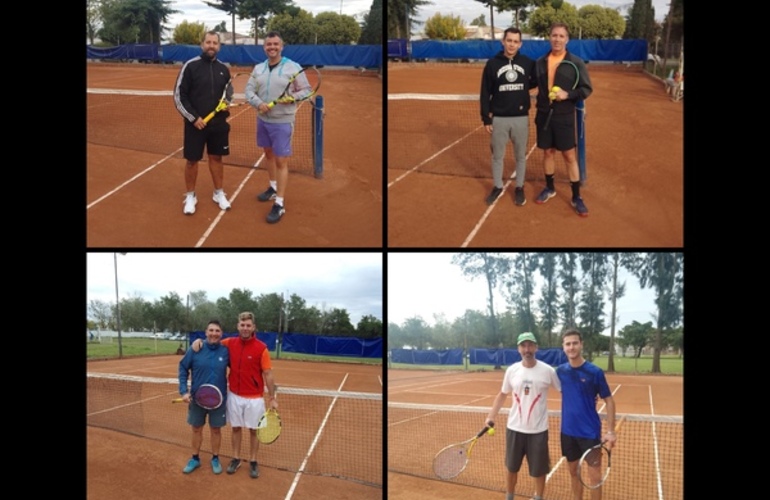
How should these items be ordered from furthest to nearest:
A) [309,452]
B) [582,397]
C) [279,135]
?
[309,452]
[279,135]
[582,397]

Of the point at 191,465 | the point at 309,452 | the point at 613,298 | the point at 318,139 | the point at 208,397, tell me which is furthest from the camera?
the point at 613,298

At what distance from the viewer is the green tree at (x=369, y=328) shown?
13352 mm

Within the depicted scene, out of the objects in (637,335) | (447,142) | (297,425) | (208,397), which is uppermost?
(447,142)

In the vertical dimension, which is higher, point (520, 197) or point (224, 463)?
point (520, 197)

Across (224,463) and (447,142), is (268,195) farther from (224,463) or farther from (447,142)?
(447,142)

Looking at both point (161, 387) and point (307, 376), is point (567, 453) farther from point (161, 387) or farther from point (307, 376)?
point (307, 376)

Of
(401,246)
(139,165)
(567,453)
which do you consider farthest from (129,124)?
(567,453)

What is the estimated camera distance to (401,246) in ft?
14.1

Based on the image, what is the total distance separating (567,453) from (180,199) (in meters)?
3.04

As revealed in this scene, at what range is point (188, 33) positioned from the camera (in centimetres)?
1611

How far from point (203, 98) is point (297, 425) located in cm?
331

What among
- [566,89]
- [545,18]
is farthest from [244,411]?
[545,18]

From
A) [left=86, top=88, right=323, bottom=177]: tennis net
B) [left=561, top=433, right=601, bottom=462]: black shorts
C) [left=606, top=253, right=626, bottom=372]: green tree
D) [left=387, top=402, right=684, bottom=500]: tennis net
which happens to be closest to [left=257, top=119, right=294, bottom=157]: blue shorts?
[left=86, top=88, right=323, bottom=177]: tennis net

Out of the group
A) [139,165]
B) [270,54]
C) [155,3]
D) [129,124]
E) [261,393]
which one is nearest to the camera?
[261,393]
